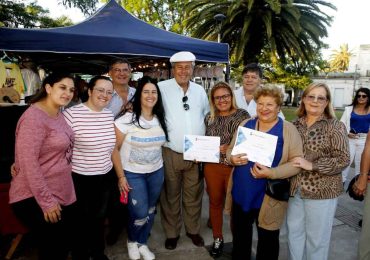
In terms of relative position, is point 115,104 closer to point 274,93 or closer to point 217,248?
point 274,93

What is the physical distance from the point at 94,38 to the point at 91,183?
2290mm

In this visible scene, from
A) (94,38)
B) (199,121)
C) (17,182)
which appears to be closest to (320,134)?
(199,121)

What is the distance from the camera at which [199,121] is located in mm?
3234

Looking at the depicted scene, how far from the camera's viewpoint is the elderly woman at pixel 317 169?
2.27 metres

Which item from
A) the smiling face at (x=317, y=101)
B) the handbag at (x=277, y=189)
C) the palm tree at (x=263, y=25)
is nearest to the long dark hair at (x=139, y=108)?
the handbag at (x=277, y=189)

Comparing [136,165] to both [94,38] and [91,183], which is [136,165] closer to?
[91,183]

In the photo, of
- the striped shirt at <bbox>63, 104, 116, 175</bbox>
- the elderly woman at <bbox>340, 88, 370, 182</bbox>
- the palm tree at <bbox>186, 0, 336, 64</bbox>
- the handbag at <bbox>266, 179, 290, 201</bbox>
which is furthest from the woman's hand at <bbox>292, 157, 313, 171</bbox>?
the palm tree at <bbox>186, 0, 336, 64</bbox>

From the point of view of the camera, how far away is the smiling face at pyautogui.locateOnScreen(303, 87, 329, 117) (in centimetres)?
231

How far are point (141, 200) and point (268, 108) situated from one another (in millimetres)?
1573

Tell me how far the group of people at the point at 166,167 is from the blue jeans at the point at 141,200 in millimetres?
11

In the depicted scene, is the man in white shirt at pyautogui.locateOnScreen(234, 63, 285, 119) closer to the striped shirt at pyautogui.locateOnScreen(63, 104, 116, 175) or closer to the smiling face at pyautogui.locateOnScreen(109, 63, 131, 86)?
the smiling face at pyautogui.locateOnScreen(109, 63, 131, 86)

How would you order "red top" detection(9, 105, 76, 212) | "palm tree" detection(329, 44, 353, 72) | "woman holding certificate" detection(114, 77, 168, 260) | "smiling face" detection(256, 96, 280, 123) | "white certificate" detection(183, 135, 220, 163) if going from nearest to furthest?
"red top" detection(9, 105, 76, 212), "smiling face" detection(256, 96, 280, 123), "woman holding certificate" detection(114, 77, 168, 260), "white certificate" detection(183, 135, 220, 163), "palm tree" detection(329, 44, 353, 72)

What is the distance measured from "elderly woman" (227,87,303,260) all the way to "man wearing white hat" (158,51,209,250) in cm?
72

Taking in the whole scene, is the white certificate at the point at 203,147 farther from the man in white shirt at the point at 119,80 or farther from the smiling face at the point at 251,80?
the smiling face at the point at 251,80
